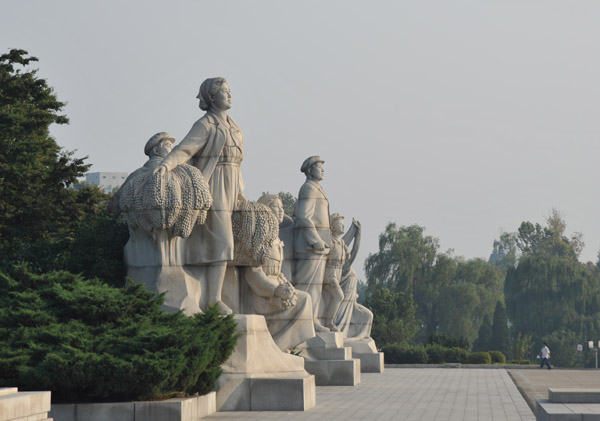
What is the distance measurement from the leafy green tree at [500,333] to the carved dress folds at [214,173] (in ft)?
132

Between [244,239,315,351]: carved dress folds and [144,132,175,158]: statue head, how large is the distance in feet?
7.18

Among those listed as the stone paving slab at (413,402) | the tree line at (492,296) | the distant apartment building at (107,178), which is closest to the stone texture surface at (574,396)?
the stone paving slab at (413,402)

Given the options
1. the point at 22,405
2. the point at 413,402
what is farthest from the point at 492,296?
the point at 22,405

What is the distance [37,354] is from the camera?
11.0 meters

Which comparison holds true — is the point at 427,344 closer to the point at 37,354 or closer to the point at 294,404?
the point at 294,404

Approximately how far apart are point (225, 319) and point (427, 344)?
88.0 ft

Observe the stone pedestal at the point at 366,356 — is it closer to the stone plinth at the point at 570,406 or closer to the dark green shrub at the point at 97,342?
the dark green shrub at the point at 97,342

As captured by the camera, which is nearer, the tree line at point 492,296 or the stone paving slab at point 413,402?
the stone paving slab at point 413,402

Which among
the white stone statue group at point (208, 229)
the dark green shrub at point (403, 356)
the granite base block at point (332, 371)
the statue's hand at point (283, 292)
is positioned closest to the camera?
the white stone statue group at point (208, 229)

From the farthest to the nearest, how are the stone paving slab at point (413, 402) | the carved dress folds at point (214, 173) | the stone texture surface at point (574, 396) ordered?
the carved dress folds at point (214, 173) → the stone paving slab at point (413, 402) → the stone texture surface at point (574, 396)

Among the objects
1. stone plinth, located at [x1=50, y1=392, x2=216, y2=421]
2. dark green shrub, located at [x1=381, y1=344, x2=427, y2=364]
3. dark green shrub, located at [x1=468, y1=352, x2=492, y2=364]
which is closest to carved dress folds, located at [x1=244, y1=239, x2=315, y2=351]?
stone plinth, located at [x1=50, y1=392, x2=216, y2=421]

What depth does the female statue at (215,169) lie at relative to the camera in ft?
47.4

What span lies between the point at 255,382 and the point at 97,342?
10.1ft

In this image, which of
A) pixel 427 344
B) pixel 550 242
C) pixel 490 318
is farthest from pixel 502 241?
pixel 427 344
